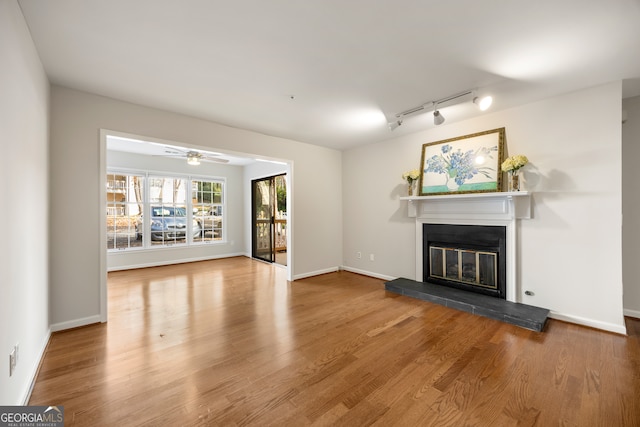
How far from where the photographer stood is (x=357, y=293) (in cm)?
399

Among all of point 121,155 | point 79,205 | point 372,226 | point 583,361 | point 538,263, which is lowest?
point 583,361

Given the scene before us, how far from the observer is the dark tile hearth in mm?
2807

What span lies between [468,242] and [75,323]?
4958mm

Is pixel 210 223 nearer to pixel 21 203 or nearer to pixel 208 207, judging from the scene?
pixel 208 207

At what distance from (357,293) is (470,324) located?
61.4 inches

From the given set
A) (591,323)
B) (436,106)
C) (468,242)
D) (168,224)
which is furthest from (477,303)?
(168,224)

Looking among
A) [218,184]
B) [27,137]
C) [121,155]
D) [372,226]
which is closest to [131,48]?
[27,137]

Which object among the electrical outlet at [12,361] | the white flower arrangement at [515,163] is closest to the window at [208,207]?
the electrical outlet at [12,361]

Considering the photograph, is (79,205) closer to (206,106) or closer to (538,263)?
(206,106)

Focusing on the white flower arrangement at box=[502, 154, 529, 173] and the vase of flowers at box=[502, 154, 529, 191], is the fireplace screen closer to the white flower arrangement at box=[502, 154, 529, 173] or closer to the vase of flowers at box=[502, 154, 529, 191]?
the vase of flowers at box=[502, 154, 529, 191]

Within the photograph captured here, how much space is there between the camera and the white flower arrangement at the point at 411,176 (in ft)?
13.6

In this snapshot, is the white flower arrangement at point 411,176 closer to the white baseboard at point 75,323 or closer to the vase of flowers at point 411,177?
the vase of flowers at point 411,177

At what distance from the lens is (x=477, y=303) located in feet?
10.6

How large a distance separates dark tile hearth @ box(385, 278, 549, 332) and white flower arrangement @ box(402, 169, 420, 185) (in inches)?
65.0
